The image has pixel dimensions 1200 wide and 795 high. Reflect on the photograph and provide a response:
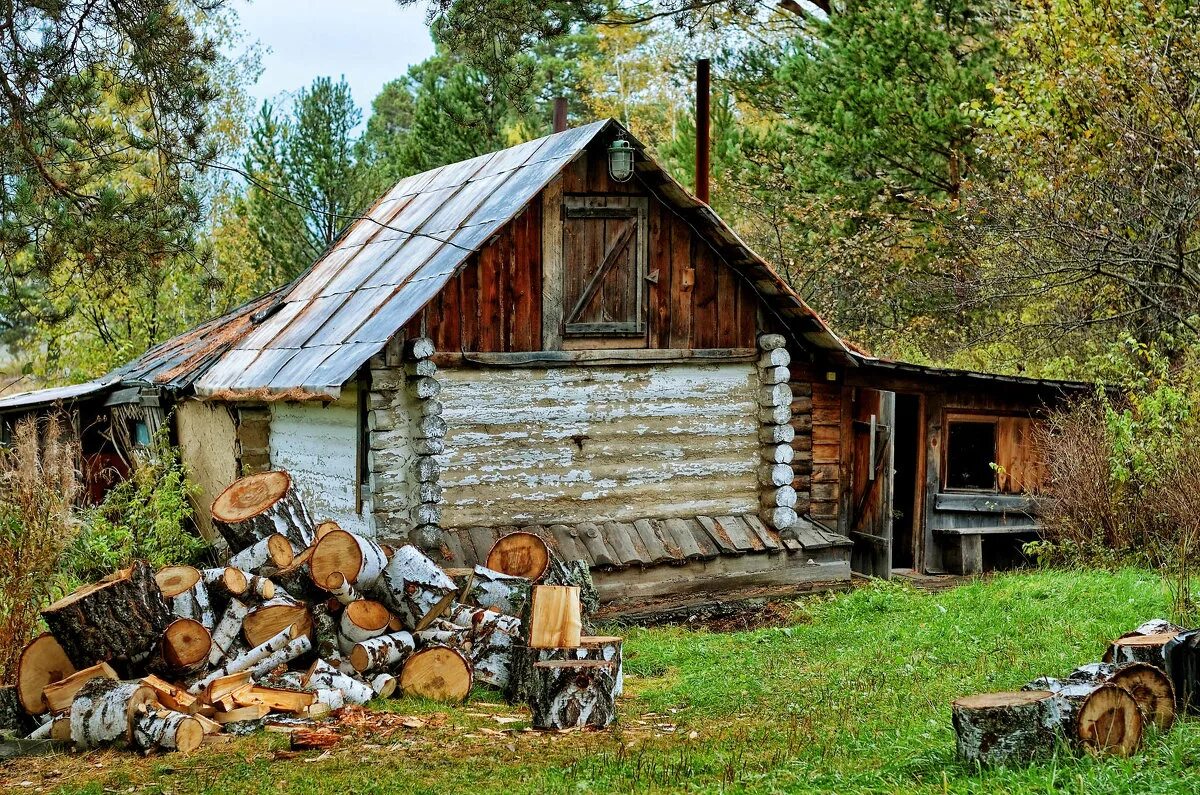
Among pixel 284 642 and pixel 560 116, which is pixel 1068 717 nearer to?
pixel 284 642

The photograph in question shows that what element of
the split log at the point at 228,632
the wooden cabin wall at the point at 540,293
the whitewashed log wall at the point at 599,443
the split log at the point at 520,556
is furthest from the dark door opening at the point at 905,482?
the split log at the point at 228,632

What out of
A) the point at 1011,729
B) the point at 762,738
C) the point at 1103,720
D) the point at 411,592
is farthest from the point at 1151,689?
the point at 411,592

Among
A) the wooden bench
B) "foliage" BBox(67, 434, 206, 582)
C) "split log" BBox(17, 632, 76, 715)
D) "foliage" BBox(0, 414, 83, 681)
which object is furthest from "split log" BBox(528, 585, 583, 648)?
the wooden bench

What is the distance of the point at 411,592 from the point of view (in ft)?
31.5

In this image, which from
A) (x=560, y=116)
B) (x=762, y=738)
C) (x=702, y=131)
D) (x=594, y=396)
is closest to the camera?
(x=762, y=738)

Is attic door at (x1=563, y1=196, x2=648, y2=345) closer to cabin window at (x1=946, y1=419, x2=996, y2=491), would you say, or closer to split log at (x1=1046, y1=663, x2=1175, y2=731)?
cabin window at (x1=946, y1=419, x2=996, y2=491)

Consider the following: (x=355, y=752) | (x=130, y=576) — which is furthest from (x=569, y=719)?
(x=130, y=576)

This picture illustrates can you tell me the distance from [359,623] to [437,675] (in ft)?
2.29

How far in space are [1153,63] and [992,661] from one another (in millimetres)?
9485

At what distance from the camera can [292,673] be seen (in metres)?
8.99

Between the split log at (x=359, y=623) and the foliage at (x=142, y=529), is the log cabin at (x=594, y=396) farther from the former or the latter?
the split log at (x=359, y=623)

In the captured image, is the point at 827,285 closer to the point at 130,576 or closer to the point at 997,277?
the point at 997,277

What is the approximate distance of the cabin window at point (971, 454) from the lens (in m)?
15.9

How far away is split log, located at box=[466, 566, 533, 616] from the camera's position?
33.3ft
